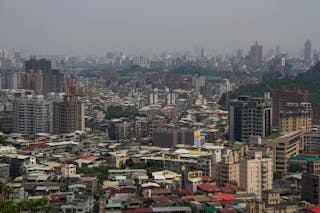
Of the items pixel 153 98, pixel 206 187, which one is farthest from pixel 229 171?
pixel 153 98

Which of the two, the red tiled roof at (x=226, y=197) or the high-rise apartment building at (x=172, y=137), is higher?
the high-rise apartment building at (x=172, y=137)

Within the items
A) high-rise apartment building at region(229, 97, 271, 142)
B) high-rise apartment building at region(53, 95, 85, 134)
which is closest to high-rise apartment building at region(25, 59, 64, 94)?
high-rise apartment building at region(53, 95, 85, 134)

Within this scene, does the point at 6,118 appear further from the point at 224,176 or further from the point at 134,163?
the point at 224,176

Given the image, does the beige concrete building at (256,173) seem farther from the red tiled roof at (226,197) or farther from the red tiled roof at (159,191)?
the red tiled roof at (159,191)

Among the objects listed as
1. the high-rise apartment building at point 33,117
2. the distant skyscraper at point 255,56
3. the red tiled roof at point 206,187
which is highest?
the distant skyscraper at point 255,56

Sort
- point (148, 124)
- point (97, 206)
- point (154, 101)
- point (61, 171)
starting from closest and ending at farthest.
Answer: point (97, 206) → point (61, 171) → point (148, 124) → point (154, 101)

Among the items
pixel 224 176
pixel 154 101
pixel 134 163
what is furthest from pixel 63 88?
pixel 224 176

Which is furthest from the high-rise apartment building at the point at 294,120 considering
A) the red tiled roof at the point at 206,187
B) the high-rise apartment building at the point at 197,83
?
the high-rise apartment building at the point at 197,83
